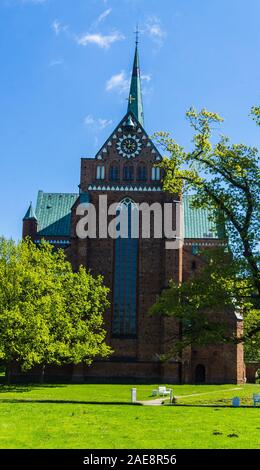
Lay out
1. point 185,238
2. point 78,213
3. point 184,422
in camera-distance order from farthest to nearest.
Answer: point 185,238, point 78,213, point 184,422

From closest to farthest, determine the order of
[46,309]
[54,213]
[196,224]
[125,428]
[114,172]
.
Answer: [125,428]
[46,309]
[114,172]
[196,224]
[54,213]

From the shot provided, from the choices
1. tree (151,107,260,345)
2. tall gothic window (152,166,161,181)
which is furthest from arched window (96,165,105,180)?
tree (151,107,260,345)

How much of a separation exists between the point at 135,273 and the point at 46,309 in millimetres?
12661

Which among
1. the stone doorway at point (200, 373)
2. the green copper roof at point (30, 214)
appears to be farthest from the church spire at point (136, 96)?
the stone doorway at point (200, 373)

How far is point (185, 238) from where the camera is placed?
57969 mm

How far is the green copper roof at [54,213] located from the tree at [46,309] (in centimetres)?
1127

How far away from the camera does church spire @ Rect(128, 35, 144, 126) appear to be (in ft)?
199

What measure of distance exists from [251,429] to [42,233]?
45453mm

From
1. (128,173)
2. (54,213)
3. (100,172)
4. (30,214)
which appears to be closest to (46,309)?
(100,172)

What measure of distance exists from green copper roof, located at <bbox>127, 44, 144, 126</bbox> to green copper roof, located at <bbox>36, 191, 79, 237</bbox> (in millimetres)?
11218

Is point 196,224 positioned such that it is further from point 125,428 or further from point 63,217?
point 125,428

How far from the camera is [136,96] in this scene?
61781 millimetres
